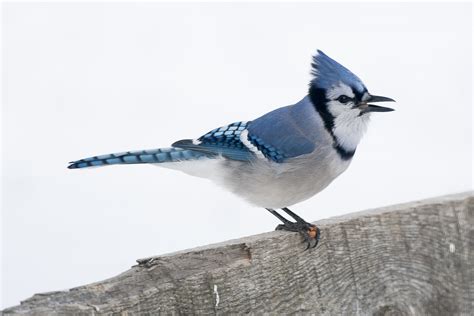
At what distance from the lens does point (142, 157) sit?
7.92 ft

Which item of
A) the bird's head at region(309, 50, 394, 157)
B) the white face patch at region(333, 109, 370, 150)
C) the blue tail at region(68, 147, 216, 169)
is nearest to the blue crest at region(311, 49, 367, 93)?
the bird's head at region(309, 50, 394, 157)

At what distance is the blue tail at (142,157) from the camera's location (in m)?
2.23

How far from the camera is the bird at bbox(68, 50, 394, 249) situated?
102 inches

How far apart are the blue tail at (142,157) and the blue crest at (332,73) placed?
15.7 inches

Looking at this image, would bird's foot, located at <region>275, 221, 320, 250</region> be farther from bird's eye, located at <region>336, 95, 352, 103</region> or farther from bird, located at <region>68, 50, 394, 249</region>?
bird's eye, located at <region>336, 95, 352, 103</region>

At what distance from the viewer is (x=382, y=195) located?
4137 millimetres

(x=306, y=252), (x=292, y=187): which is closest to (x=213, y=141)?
(x=292, y=187)

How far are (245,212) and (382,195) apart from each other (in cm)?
61

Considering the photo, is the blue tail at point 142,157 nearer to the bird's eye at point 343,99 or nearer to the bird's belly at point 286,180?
the bird's belly at point 286,180

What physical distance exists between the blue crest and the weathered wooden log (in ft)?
1.55

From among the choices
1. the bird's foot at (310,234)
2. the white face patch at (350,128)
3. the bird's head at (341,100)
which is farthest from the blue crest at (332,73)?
the bird's foot at (310,234)

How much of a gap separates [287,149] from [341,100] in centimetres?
22

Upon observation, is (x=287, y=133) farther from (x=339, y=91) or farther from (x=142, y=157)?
(x=142, y=157)

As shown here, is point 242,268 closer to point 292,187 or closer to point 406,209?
point 406,209
